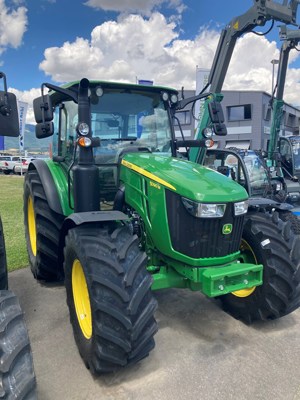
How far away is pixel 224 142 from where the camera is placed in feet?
100

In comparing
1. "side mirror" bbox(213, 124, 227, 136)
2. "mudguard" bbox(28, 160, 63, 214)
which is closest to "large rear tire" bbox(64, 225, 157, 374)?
"mudguard" bbox(28, 160, 63, 214)

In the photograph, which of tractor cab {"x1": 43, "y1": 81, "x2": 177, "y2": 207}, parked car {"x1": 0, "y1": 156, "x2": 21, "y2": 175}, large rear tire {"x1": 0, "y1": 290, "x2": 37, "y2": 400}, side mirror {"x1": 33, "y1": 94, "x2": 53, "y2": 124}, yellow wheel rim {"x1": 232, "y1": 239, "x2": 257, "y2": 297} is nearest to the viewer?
large rear tire {"x1": 0, "y1": 290, "x2": 37, "y2": 400}

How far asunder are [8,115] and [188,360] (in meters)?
2.39

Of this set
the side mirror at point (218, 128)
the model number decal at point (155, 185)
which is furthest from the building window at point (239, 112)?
the model number decal at point (155, 185)

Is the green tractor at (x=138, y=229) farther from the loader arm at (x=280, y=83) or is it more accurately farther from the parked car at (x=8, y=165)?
the parked car at (x=8, y=165)

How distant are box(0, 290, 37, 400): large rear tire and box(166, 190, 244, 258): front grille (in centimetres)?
135

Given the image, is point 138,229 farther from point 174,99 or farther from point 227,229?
point 174,99

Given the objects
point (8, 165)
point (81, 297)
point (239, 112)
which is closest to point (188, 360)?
point (81, 297)

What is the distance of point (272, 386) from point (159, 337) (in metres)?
1.03

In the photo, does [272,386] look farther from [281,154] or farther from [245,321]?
[281,154]

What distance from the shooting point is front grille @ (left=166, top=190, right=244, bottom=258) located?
112 inches

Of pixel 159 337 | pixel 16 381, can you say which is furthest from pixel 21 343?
pixel 159 337

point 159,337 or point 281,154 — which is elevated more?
point 281,154

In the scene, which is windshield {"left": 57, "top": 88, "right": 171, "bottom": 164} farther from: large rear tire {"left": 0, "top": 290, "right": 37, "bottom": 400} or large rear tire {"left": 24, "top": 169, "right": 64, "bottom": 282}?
large rear tire {"left": 0, "top": 290, "right": 37, "bottom": 400}
